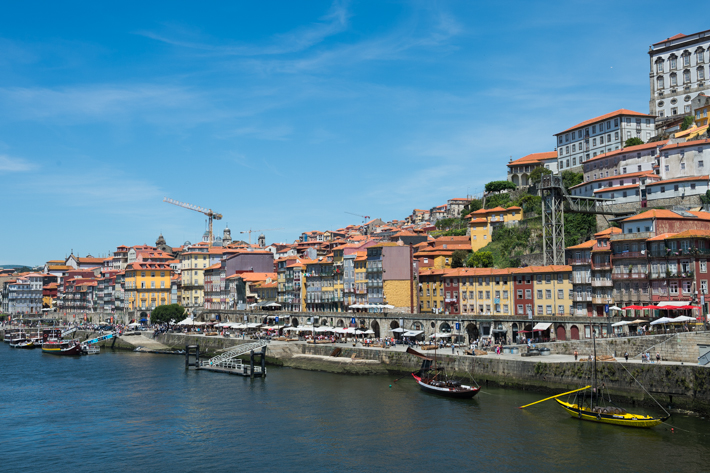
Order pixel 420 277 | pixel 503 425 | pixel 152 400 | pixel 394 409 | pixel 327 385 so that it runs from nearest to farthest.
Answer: pixel 503 425 < pixel 394 409 < pixel 152 400 < pixel 327 385 < pixel 420 277

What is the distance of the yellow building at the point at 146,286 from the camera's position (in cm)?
15138

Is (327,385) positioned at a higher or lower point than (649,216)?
lower

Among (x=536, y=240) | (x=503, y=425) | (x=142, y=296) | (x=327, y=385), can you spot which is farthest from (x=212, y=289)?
(x=503, y=425)

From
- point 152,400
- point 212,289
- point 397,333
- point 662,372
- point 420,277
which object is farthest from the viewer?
point 212,289

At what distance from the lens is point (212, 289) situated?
5620 inches

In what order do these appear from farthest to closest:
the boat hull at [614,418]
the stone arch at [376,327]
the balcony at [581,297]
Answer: the stone arch at [376,327] → the balcony at [581,297] → the boat hull at [614,418]

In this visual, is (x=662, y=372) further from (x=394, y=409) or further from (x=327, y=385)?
(x=327, y=385)

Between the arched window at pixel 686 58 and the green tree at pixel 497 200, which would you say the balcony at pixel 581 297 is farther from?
the arched window at pixel 686 58

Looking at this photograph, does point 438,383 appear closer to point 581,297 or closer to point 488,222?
point 581,297

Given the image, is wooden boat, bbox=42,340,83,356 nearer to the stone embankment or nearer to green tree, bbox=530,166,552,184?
the stone embankment

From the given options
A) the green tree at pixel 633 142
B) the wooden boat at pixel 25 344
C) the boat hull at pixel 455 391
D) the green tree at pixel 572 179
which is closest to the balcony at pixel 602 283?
the boat hull at pixel 455 391

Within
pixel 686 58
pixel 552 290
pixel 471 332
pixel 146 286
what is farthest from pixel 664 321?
pixel 146 286

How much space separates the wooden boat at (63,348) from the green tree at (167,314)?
21.5 meters

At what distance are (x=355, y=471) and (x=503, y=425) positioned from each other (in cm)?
1249
